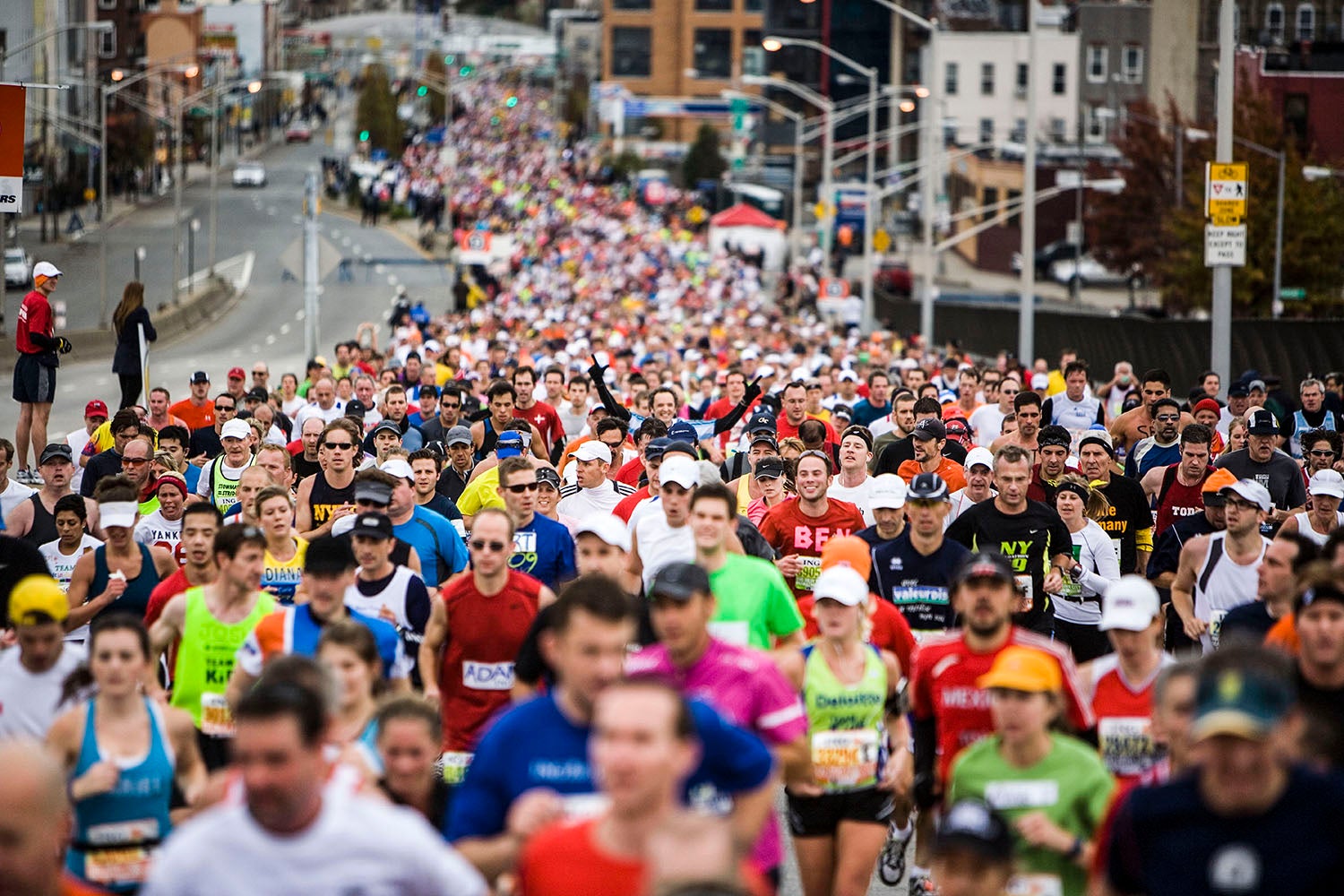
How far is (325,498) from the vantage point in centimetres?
1256

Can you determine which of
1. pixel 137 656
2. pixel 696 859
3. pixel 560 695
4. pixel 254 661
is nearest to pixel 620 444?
pixel 254 661

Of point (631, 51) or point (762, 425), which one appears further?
point (631, 51)

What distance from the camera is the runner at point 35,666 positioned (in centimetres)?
739

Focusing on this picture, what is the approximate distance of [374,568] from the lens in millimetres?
9227

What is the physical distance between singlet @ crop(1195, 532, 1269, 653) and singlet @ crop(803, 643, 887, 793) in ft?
10.1

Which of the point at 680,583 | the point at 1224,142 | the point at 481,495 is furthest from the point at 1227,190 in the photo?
the point at 680,583

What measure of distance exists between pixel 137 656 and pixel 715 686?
2070 millimetres

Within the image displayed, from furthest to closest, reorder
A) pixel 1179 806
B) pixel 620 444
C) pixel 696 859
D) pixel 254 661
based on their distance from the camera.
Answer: pixel 620 444, pixel 254 661, pixel 1179 806, pixel 696 859

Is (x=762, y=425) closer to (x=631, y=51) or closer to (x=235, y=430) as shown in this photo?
(x=235, y=430)

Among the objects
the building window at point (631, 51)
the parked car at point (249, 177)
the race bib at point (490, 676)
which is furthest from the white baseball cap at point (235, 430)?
the building window at point (631, 51)

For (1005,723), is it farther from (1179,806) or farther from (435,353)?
(435,353)

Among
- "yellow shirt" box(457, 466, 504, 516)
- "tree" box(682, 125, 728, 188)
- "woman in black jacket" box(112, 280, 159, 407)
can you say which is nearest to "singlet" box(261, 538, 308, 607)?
"yellow shirt" box(457, 466, 504, 516)

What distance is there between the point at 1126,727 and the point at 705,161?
115227 millimetres

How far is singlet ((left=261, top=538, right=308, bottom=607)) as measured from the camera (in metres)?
10.1
